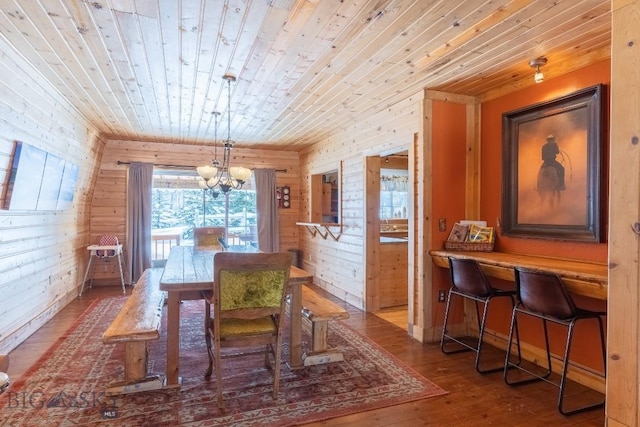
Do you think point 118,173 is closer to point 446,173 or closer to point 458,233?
point 446,173

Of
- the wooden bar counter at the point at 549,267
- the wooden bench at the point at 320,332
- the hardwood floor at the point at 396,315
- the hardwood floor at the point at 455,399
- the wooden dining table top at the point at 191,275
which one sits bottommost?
the hardwood floor at the point at 396,315

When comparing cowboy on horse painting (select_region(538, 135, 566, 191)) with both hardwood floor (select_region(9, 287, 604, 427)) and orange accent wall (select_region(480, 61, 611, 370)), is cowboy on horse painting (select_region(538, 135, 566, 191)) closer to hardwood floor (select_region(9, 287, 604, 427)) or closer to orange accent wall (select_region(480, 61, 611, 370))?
orange accent wall (select_region(480, 61, 611, 370))

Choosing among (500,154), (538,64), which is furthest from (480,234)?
(538,64)

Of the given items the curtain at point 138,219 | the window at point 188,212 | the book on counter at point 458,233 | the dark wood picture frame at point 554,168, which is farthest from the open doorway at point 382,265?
the curtain at point 138,219

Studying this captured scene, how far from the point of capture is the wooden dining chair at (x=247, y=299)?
7.57ft

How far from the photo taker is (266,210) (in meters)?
6.84

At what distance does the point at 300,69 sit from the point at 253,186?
165 inches

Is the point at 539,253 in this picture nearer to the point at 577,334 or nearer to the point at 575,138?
the point at 577,334

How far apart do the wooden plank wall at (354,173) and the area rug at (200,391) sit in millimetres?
1739

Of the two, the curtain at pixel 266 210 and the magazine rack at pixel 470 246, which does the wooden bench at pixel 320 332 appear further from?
the curtain at pixel 266 210

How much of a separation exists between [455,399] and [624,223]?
61.1 inches

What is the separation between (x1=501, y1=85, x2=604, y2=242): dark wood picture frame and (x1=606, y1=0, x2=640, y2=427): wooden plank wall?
1.21m

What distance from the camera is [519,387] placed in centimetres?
265

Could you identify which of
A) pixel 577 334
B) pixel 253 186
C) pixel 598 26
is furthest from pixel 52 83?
pixel 577 334
